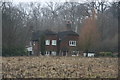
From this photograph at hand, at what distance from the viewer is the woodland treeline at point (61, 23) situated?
25.0m

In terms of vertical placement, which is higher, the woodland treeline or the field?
the woodland treeline

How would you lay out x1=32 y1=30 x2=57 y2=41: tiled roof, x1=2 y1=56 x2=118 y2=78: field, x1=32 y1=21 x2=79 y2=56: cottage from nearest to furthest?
x1=2 y1=56 x2=118 y2=78: field → x1=32 y1=21 x2=79 y2=56: cottage → x1=32 y1=30 x2=57 y2=41: tiled roof

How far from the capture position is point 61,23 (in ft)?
155

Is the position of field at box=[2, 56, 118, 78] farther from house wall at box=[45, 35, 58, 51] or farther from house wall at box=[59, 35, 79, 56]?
house wall at box=[45, 35, 58, 51]

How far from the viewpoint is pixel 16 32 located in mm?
34188

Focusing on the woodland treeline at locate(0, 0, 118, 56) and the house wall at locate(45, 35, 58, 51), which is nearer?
the woodland treeline at locate(0, 0, 118, 56)

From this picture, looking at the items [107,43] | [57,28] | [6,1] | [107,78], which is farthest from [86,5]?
[107,78]

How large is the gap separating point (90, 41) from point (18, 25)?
10.3 metres

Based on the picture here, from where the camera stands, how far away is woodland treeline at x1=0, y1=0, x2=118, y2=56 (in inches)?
984

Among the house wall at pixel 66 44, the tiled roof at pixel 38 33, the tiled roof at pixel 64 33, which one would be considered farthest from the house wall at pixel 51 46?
the house wall at pixel 66 44

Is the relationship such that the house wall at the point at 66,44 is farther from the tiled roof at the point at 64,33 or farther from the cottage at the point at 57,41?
the tiled roof at the point at 64,33

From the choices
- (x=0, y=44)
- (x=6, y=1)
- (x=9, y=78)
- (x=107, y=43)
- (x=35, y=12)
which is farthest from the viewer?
(x=35, y=12)

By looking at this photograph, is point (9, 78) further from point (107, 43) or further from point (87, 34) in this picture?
point (87, 34)

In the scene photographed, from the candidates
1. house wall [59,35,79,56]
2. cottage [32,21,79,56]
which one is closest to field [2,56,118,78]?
house wall [59,35,79,56]
